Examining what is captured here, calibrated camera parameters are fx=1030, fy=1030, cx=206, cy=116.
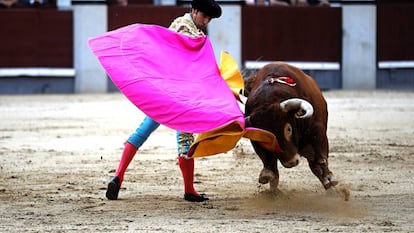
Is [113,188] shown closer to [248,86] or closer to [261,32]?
[248,86]

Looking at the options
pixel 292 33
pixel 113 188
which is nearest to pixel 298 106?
pixel 113 188

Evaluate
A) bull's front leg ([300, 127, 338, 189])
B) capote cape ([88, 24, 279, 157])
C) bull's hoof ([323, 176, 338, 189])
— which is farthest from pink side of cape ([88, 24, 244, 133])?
bull's hoof ([323, 176, 338, 189])

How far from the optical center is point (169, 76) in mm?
5016

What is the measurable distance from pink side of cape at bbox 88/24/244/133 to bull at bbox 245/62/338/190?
13 centimetres

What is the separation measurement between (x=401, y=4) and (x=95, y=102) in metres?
5.35

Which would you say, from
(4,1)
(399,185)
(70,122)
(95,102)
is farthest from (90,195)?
(4,1)

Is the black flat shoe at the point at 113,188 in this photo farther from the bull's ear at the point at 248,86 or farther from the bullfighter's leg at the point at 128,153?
the bull's ear at the point at 248,86

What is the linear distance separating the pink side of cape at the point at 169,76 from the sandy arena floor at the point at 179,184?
451mm

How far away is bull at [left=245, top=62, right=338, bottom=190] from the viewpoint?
479 centimetres

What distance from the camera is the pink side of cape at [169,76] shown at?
482 cm

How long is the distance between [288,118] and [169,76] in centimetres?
63

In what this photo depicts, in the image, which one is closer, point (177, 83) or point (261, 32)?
point (177, 83)

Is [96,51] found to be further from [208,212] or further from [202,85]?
[208,212]

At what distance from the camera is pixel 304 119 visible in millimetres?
4953
